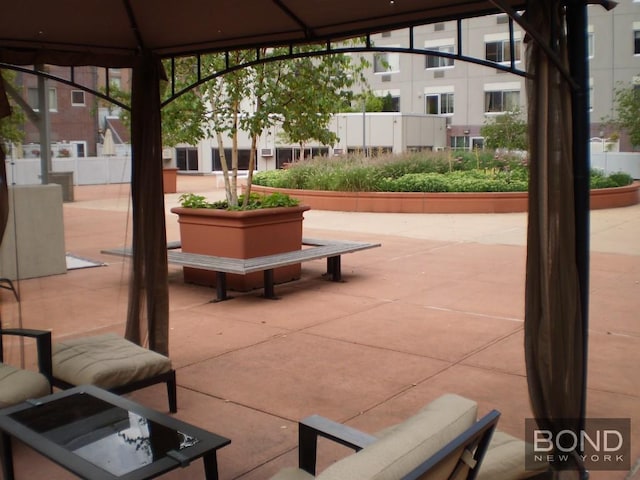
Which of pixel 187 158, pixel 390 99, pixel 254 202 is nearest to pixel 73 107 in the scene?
pixel 254 202

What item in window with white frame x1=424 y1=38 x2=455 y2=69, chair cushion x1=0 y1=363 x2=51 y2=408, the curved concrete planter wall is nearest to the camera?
chair cushion x1=0 y1=363 x2=51 y2=408

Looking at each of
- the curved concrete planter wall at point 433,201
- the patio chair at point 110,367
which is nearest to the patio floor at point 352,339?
the patio chair at point 110,367

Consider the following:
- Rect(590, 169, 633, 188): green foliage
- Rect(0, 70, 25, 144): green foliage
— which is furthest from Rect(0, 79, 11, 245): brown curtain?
Rect(590, 169, 633, 188): green foliage

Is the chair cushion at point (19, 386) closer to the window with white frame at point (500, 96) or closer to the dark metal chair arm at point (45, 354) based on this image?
the dark metal chair arm at point (45, 354)

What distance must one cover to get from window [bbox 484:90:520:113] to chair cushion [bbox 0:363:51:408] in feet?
117

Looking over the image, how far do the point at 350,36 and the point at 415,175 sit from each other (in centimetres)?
1509

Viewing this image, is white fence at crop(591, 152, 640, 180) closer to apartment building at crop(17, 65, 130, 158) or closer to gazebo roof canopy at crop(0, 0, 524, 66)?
apartment building at crop(17, 65, 130, 158)

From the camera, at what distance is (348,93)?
34.6ft

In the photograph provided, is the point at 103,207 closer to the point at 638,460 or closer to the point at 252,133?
the point at 252,133

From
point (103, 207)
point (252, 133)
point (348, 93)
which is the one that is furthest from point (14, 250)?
point (103, 207)

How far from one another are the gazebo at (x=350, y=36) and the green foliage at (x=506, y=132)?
2699 centimetres

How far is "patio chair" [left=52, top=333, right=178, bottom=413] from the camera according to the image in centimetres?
477

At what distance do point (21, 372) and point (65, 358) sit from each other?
462 mm

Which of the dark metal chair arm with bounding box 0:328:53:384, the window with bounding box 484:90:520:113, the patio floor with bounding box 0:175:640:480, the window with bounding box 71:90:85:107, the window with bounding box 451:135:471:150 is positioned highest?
the window with bounding box 484:90:520:113
